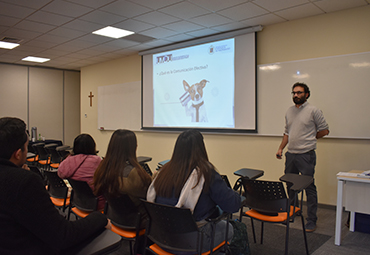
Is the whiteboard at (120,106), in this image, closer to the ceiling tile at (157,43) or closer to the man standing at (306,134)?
the ceiling tile at (157,43)

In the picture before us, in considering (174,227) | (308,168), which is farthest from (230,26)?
(174,227)

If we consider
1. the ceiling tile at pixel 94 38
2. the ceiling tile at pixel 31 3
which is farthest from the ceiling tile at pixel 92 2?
the ceiling tile at pixel 94 38

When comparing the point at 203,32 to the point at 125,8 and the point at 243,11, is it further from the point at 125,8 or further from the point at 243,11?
the point at 125,8

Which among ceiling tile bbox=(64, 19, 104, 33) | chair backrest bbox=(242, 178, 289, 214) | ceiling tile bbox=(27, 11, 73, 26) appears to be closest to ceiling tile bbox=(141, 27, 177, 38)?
ceiling tile bbox=(64, 19, 104, 33)

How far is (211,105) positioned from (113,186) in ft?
11.3

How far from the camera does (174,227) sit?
1.79m

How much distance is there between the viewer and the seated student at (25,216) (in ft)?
3.46

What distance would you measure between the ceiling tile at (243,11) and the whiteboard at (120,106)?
3.12 m

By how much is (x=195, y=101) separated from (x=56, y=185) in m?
3.23

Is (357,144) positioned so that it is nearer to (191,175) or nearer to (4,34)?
(191,175)

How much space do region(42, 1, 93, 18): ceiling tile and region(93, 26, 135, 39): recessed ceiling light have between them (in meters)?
0.75

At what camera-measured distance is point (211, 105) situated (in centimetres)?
536

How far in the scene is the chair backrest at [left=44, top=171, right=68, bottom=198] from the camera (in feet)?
9.51

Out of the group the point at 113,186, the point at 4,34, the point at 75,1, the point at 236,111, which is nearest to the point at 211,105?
the point at 236,111
